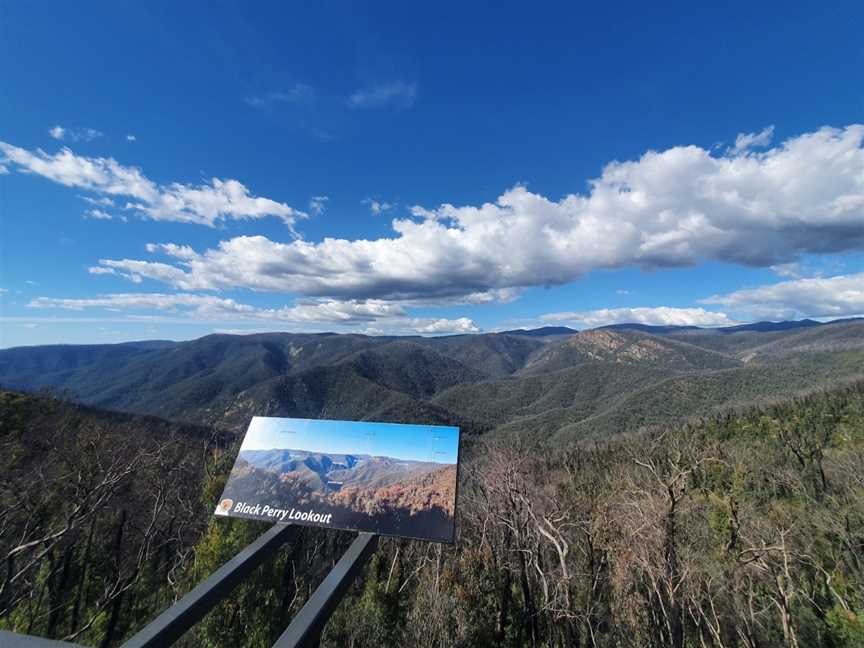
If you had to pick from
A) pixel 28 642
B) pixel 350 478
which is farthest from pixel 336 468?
pixel 28 642

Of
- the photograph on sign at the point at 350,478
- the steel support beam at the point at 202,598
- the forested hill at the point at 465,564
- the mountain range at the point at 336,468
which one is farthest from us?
the forested hill at the point at 465,564

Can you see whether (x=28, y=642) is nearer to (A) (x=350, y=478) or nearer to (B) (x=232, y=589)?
(B) (x=232, y=589)

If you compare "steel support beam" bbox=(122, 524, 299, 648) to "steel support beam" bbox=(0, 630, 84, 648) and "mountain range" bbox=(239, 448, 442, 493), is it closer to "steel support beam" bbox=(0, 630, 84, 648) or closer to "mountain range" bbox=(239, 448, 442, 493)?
"steel support beam" bbox=(0, 630, 84, 648)

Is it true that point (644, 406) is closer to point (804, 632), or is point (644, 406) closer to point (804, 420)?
point (804, 420)

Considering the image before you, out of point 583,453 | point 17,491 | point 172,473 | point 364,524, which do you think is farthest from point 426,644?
point 583,453

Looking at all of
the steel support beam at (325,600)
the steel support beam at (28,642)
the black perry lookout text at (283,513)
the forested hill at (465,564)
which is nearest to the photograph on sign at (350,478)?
the black perry lookout text at (283,513)

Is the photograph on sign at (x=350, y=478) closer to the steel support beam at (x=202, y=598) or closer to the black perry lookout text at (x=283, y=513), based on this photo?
the black perry lookout text at (x=283, y=513)
